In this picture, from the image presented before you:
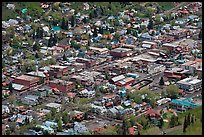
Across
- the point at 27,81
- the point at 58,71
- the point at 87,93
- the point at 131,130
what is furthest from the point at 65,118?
the point at 58,71

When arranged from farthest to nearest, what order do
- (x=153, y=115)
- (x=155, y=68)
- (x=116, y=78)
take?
(x=155, y=68) → (x=116, y=78) → (x=153, y=115)

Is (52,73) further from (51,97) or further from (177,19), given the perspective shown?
(177,19)

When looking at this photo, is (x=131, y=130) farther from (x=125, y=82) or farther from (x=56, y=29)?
(x=56, y=29)

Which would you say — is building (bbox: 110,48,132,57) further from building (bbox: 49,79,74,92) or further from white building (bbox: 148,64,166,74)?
building (bbox: 49,79,74,92)

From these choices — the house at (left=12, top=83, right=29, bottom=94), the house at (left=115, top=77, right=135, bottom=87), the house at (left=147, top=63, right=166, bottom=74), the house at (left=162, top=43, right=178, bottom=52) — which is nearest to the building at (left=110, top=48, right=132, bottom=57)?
the house at (left=162, top=43, right=178, bottom=52)

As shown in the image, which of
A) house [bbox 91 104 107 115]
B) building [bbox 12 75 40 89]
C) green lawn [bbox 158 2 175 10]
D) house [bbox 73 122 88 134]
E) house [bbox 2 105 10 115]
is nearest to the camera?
house [bbox 73 122 88 134]

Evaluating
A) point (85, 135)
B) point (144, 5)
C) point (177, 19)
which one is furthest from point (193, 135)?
point (144, 5)
